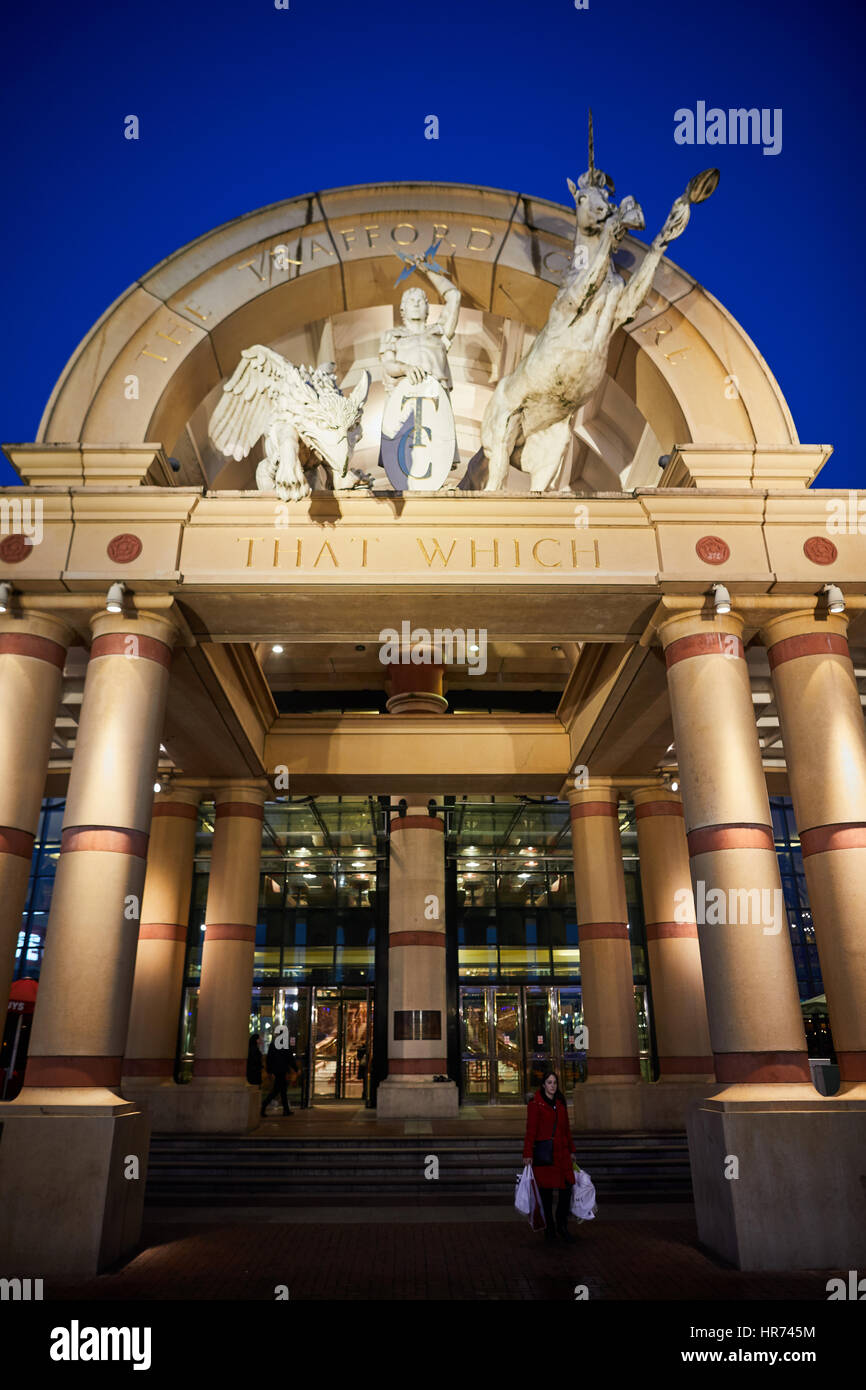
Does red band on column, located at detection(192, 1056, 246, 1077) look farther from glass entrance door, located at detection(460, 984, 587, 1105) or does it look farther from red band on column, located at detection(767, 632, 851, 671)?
red band on column, located at detection(767, 632, 851, 671)

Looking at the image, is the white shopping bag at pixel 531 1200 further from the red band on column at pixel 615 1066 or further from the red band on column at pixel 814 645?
the red band on column at pixel 615 1066

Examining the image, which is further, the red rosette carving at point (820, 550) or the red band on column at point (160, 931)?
the red band on column at point (160, 931)

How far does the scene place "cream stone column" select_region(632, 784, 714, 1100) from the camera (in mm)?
13734

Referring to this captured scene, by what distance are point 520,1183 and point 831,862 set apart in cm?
401

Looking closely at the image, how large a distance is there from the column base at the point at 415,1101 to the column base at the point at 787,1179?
9.69 meters

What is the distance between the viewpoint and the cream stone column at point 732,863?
7.02 metres

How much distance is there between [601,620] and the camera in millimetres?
8906

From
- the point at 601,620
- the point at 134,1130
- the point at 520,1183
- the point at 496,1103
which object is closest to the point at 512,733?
the point at 601,620

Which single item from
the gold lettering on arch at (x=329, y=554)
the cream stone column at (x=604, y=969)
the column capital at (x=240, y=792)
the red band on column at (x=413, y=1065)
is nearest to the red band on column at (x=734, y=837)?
the gold lettering on arch at (x=329, y=554)

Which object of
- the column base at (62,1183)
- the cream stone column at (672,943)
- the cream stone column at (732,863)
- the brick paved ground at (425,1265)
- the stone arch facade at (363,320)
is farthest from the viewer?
the cream stone column at (672,943)

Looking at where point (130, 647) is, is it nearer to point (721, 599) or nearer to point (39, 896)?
point (721, 599)

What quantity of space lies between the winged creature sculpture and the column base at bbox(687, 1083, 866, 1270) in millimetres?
6731

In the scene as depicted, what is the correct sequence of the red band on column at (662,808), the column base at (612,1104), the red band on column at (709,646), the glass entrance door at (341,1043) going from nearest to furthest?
the red band on column at (709,646) < the column base at (612,1104) < the red band on column at (662,808) < the glass entrance door at (341,1043)

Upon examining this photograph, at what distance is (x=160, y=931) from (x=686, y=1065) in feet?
29.2
